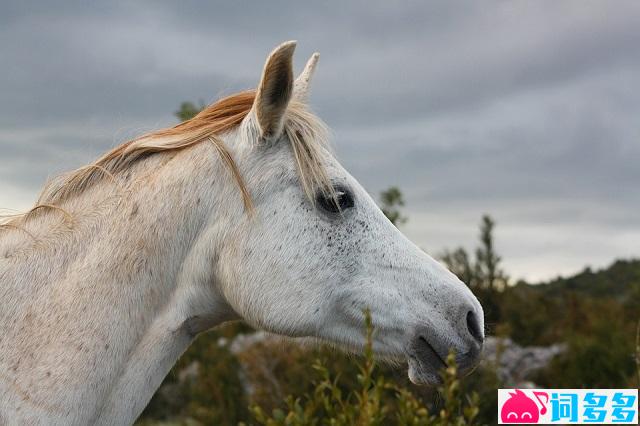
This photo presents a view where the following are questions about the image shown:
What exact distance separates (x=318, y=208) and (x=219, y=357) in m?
10.3

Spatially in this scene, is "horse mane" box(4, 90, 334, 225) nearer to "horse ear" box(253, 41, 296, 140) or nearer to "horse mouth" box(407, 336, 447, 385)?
"horse ear" box(253, 41, 296, 140)

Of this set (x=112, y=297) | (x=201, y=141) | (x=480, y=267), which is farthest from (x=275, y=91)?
(x=480, y=267)

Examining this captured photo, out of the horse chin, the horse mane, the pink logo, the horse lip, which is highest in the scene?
the horse mane

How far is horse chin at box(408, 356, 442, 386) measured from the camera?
3264mm

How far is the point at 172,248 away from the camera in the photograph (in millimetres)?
3156

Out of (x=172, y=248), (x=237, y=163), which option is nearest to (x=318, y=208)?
(x=237, y=163)

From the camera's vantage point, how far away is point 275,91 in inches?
124

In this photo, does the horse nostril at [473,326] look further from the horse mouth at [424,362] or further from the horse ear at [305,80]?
the horse ear at [305,80]

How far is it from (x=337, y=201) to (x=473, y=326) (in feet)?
2.62

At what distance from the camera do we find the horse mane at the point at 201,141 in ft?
10.8

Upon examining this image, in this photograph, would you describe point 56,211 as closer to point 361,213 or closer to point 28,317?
point 28,317

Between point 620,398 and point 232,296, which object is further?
point 620,398

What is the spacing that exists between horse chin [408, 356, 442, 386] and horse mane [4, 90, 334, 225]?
0.83 m

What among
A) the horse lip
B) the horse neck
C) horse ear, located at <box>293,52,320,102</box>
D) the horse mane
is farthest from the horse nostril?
horse ear, located at <box>293,52,320,102</box>
